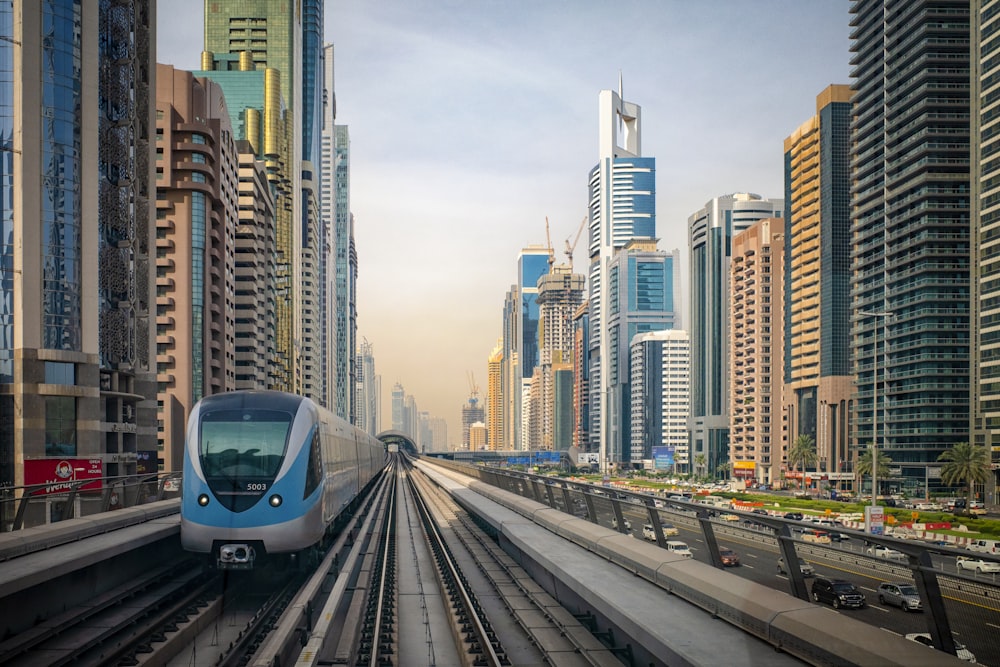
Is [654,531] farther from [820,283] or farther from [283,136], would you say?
[283,136]

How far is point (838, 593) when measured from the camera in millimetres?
8477

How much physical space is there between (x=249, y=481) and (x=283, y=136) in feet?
503

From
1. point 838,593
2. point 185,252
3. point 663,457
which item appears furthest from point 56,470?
point 663,457

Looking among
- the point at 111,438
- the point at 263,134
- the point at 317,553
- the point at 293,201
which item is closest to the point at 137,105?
the point at 111,438

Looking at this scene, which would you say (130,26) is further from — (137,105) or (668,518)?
(668,518)

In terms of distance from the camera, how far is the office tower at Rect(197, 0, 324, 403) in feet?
504

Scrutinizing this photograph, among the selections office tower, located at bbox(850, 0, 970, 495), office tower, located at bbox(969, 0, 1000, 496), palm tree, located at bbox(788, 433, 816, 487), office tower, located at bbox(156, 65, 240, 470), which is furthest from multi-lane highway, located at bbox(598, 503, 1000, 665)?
palm tree, located at bbox(788, 433, 816, 487)

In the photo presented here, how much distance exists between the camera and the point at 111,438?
178 feet

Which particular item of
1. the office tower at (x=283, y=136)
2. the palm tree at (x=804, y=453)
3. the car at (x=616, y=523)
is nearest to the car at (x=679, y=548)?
the car at (x=616, y=523)

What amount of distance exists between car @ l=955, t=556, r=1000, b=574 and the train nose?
12.5 meters

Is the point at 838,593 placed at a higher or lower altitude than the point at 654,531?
higher

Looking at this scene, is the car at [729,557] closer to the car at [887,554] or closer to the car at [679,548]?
the car at [679,548]

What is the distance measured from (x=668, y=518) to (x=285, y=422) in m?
8.05

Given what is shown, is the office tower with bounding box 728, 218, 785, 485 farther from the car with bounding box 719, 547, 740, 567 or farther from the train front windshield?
the car with bounding box 719, 547, 740, 567
